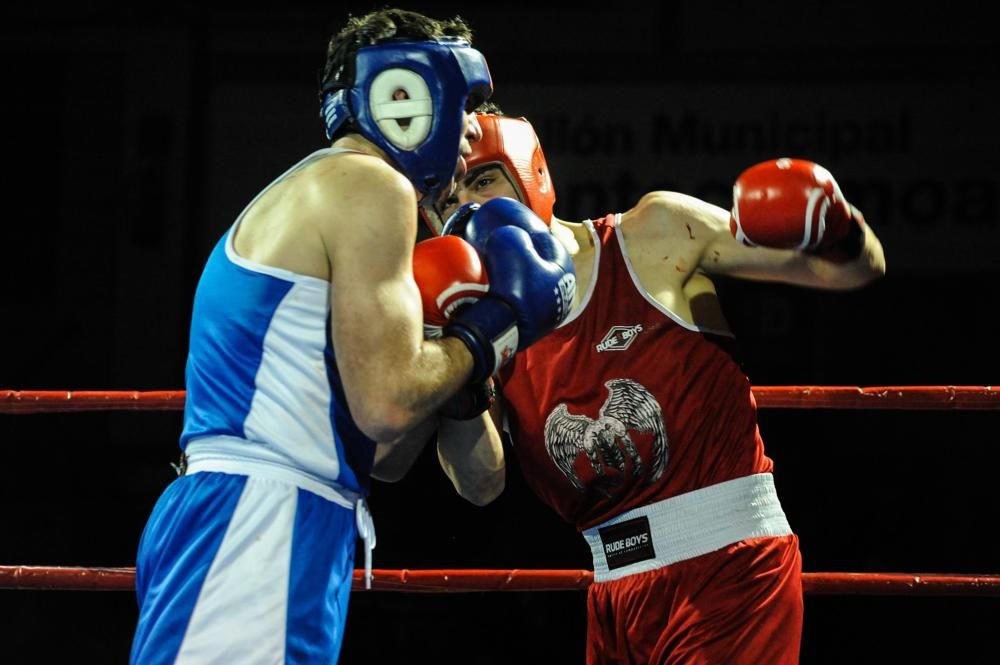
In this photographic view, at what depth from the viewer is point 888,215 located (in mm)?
5250

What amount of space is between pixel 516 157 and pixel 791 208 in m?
0.62

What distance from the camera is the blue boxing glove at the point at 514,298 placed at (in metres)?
1.56

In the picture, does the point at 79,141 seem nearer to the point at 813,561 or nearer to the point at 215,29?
the point at 215,29

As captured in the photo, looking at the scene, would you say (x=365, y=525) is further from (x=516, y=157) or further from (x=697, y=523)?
(x=516, y=157)

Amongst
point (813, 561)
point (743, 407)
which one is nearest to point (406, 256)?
point (743, 407)

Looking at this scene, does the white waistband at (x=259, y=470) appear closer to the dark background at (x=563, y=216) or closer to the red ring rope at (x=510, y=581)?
the red ring rope at (x=510, y=581)

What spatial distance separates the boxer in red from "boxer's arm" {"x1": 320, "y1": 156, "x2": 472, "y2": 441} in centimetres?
35

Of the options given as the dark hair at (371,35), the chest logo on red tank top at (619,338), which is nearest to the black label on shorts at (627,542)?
the chest logo on red tank top at (619,338)

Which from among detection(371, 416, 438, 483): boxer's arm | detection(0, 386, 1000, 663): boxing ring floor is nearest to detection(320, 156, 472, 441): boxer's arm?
detection(371, 416, 438, 483): boxer's arm

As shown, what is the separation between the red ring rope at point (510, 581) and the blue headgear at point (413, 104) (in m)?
0.85

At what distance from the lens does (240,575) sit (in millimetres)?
1450

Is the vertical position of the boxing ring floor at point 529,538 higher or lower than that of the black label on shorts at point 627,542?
lower

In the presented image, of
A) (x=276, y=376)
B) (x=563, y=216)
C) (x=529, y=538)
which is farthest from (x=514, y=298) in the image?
(x=563, y=216)

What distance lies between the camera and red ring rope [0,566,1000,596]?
215 cm
